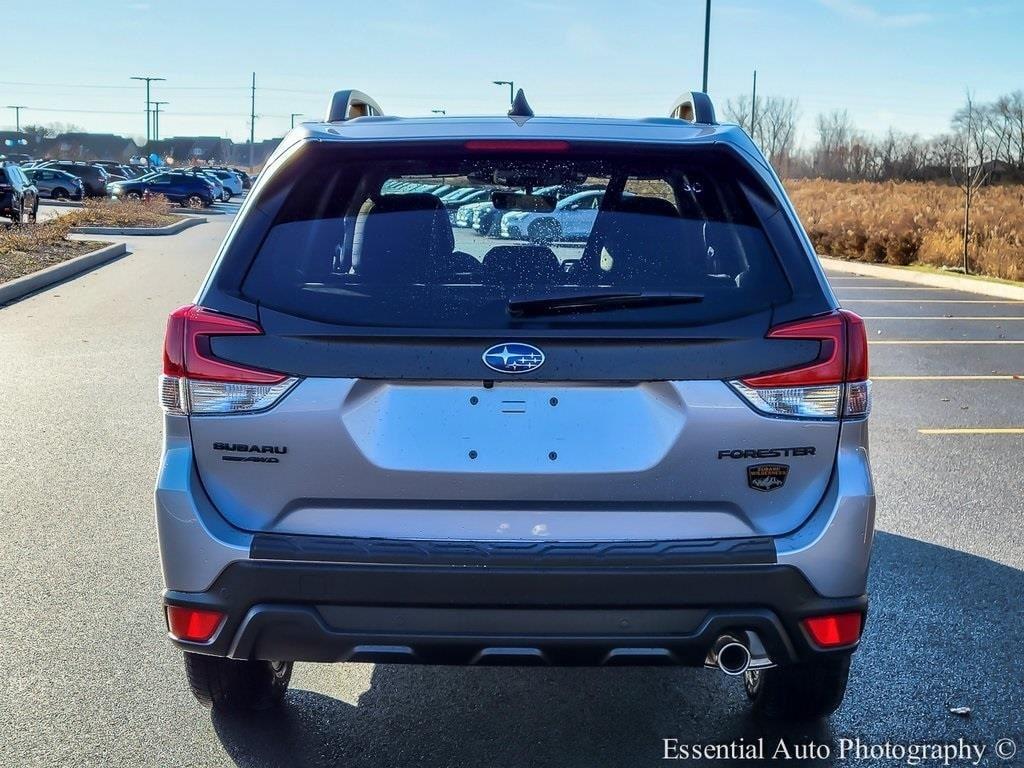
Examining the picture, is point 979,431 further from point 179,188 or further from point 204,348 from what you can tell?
point 179,188

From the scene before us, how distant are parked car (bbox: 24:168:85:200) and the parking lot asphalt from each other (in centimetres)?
5302

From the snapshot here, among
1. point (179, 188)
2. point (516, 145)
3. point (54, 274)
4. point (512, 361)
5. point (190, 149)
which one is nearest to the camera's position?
point (512, 361)

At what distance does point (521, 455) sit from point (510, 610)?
0.38 m

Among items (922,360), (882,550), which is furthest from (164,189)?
(882,550)

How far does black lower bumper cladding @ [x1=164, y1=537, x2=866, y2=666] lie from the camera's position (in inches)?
124

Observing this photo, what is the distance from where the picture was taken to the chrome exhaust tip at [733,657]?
329 cm

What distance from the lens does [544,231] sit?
385 cm

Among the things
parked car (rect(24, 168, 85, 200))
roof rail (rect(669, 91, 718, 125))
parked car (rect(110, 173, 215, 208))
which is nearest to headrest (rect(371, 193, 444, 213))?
roof rail (rect(669, 91, 718, 125))

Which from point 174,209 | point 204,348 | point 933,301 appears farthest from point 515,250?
point 174,209

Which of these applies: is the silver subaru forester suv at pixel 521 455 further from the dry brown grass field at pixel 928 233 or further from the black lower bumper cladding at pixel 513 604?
the dry brown grass field at pixel 928 233

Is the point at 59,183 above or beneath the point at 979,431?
above

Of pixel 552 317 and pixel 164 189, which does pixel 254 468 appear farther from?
pixel 164 189

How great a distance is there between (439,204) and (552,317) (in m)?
0.66

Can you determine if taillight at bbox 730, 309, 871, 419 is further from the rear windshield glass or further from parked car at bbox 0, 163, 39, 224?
parked car at bbox 0, 163, 39, 224
